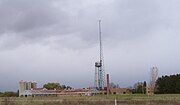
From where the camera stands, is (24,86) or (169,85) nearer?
(169,85)

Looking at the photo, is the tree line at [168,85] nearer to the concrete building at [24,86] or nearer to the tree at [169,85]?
the tree at [169,85]

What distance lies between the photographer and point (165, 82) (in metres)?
Answer: 95.2

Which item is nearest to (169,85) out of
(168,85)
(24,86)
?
(168,85)

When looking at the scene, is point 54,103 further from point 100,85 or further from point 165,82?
point 100,85

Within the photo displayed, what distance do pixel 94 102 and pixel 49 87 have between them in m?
102

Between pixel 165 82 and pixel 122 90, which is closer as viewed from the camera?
pixel 165 82

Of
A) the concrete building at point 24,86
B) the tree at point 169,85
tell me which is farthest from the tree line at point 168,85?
the concrete building at point 24,86

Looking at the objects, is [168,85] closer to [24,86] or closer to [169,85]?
[169,85]

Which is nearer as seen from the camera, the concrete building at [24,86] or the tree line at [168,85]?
the tree line at [168,85]

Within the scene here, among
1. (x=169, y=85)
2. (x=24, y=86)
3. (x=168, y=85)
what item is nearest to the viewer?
(x=168, y=85)

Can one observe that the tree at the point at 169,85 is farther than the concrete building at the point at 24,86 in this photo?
No

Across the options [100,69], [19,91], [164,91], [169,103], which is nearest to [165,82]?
[164,91]

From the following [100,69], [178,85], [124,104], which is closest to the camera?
[124,104]

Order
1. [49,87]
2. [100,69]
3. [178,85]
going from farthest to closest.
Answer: [49,87], [100,69], [178,85]
